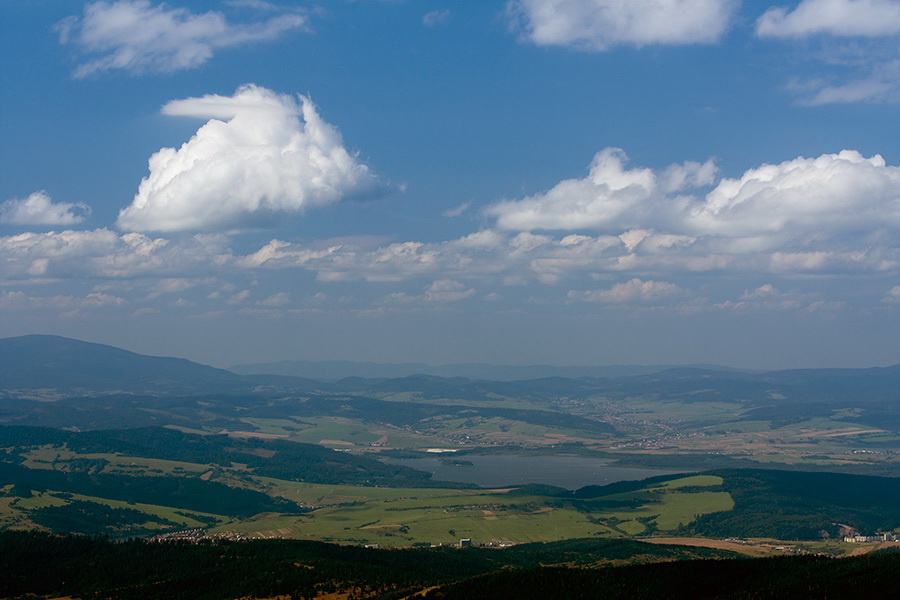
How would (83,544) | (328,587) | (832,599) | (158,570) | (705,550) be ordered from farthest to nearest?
(705,550) < (83,544) < (158,570) < (328,587) < (832,599)

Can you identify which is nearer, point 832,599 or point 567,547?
point 832,599

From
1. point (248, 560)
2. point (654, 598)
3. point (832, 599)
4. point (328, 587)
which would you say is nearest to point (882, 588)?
point (832, 599)

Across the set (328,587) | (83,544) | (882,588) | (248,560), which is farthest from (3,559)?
(882,588)

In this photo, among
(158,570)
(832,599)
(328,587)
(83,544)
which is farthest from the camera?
(83,544)

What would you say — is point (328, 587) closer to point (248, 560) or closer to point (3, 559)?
point (248, 560)

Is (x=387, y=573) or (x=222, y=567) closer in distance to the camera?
(x=387, y=573)

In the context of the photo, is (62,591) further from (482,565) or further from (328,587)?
(482,565)

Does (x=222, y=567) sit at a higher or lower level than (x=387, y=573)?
higher

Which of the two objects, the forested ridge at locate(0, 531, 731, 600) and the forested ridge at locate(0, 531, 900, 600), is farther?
the forested ridge at locate(0, 531, 731, 600)

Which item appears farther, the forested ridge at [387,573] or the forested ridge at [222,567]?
the forested ridge at [222,567]

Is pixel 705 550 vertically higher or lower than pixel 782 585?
lower
